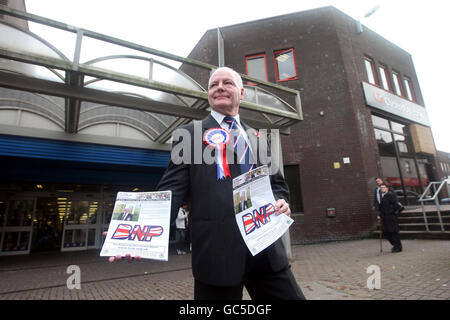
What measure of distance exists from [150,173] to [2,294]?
6246mm

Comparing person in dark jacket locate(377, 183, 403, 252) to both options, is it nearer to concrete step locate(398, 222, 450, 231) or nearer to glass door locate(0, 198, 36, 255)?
concrete step locate(398, 222, 450, 231)

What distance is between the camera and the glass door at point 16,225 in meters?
9.47

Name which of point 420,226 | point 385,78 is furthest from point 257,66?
point 420,226

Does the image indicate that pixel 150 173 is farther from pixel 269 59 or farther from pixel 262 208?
pixel 262 208

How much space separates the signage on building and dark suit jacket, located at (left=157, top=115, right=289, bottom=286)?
12.1 meters

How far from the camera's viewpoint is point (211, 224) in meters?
1.29

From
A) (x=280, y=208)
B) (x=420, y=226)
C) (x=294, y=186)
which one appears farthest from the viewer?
(x=294, y=186)

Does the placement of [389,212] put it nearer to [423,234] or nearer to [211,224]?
[423,234]

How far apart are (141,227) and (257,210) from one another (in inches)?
24.3

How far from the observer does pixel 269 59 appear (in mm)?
11695

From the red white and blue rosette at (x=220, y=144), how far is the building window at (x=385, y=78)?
47.9 ft

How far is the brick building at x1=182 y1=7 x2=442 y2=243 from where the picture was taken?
32.2 feet

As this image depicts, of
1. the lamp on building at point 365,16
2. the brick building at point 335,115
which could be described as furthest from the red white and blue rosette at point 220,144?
the lamp on building at point 365,16
